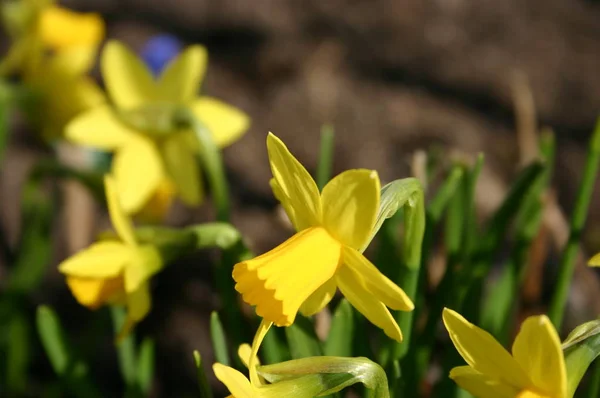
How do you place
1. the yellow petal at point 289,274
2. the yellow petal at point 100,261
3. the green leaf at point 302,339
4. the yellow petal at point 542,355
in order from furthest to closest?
the yellow petal at point 100,261 → the green leaf at point 302,339 → the yellow petal at point 289,274 → the yellow petal at point 542,355

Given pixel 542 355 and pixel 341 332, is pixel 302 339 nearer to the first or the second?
pixel 341 332

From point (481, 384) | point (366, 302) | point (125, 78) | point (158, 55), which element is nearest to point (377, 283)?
point (366, 302)

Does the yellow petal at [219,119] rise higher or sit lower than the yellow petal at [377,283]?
lower

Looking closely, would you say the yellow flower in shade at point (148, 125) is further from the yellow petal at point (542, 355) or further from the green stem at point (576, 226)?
the yellow petal at point (542, 355)

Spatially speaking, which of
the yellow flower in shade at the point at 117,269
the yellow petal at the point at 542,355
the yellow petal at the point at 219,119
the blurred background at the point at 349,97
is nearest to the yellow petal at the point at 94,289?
the yellow flower in shade at the point at 117,269

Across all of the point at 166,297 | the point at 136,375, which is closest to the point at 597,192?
the point at 166,297

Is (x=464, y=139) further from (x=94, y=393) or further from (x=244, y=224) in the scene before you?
(x=94, y=393)

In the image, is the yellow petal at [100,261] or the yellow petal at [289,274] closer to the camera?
the yellow petal at [289,274]
